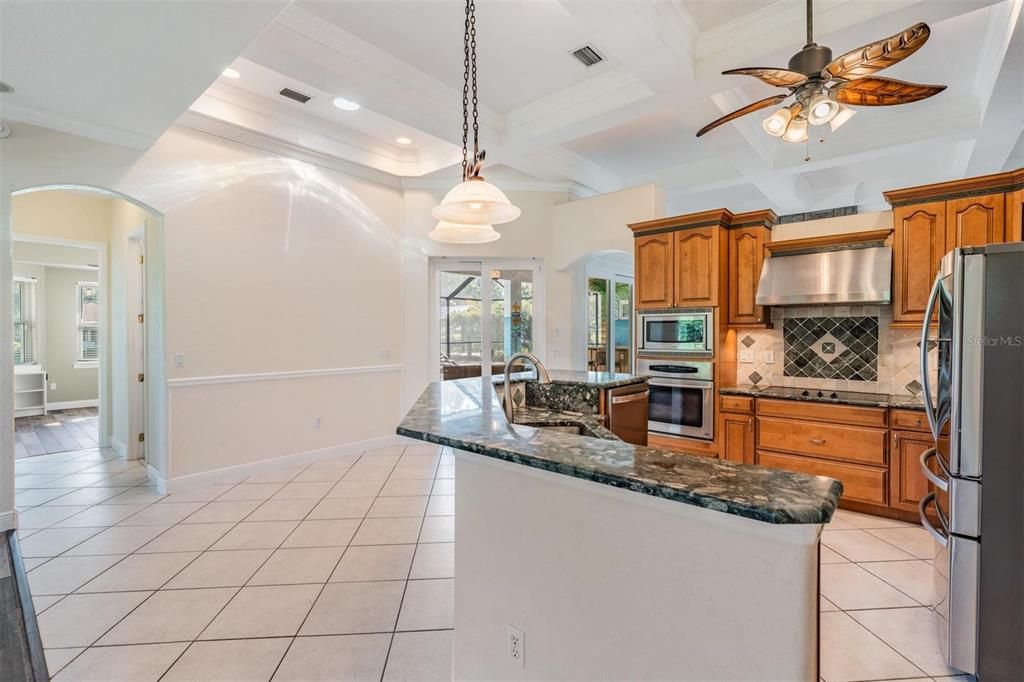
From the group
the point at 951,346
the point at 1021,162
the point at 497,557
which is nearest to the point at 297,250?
the point at 497,557

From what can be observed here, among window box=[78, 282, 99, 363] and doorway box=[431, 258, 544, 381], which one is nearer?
doorway box=[431, 258, 544, 381]

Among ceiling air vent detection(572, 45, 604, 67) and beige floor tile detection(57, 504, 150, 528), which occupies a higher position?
ceiling air vent detection(572, 45, 604, 67)

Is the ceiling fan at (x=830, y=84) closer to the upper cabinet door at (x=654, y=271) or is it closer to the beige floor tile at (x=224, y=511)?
the upper cabinet door at (x=654, y=271)

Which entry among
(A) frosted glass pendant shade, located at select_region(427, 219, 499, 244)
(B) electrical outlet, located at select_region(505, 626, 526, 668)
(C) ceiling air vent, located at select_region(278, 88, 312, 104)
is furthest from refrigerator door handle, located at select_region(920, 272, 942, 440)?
(C) ceiling air vent, located at select_region(278, 88, 312, 104)

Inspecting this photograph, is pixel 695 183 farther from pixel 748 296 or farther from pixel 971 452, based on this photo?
pixel 971 452

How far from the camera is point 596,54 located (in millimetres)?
3172

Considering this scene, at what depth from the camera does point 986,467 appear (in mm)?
1753

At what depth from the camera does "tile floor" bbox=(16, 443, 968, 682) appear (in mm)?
1851

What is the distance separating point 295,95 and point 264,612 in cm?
371

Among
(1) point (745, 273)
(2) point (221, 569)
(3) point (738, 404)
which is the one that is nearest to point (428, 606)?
(2) point (221, 569)

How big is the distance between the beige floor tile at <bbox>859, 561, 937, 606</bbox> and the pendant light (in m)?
2.80

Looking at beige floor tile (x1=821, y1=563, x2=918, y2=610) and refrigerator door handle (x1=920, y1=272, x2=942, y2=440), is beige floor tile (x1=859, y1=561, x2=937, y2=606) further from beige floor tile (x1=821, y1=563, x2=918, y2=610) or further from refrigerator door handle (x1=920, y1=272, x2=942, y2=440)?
refrigerator door handle (x1=920, y1=272, x2=942, y2=440)

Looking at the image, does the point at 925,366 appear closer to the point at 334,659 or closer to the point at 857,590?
the point at 857,590

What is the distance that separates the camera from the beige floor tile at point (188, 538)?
2758 mm
